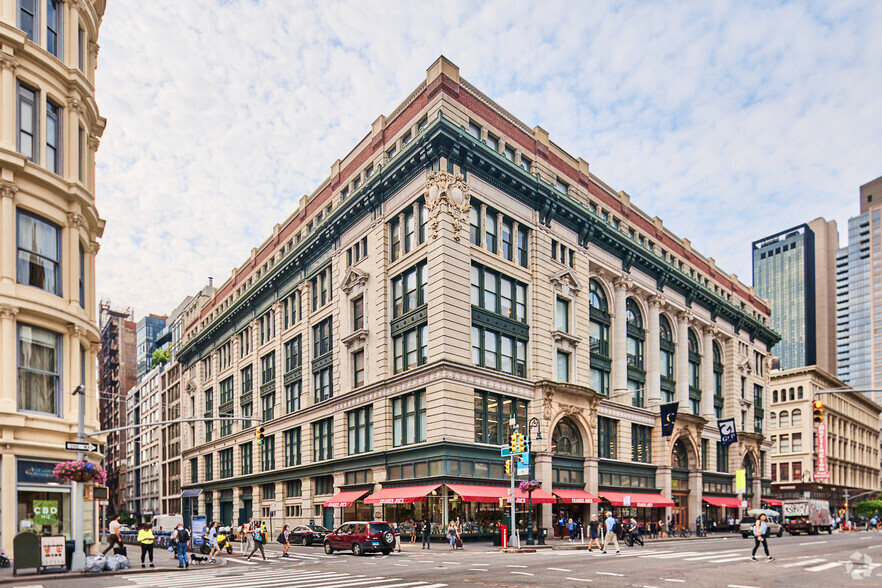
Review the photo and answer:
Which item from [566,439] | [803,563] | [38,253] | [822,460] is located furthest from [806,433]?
[38,253]

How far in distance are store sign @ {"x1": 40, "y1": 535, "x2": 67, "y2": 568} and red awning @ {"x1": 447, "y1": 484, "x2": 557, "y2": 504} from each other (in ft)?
71.4

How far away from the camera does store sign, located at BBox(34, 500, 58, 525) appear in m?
24.6

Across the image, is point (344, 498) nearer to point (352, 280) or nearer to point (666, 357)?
point (352, 280)

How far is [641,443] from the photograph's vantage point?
6044 cm

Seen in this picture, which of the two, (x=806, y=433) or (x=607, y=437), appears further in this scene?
(x=806, y=433)

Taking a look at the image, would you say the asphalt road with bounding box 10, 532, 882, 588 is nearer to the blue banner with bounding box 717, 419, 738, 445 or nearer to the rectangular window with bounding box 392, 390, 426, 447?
the rectangular window with bounding box 392, 390, 426, 447

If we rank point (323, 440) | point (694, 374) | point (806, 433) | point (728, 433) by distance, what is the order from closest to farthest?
point (323, 440), point (728, 433), point (694, 374), point (806, 433)

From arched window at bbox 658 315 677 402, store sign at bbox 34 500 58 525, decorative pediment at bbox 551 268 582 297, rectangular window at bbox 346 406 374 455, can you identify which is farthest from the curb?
arched window at bbox 658 315 677 402

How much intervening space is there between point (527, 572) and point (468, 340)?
20.7m

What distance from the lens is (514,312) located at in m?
48.1

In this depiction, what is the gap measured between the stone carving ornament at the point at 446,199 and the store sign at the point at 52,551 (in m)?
26.1

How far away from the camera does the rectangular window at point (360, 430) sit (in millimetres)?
50094

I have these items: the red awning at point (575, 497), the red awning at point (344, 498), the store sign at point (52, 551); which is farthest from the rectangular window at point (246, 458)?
the store sign at point (52, 551)

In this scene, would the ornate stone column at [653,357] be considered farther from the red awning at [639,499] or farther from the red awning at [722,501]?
the red awning at [722,501]
